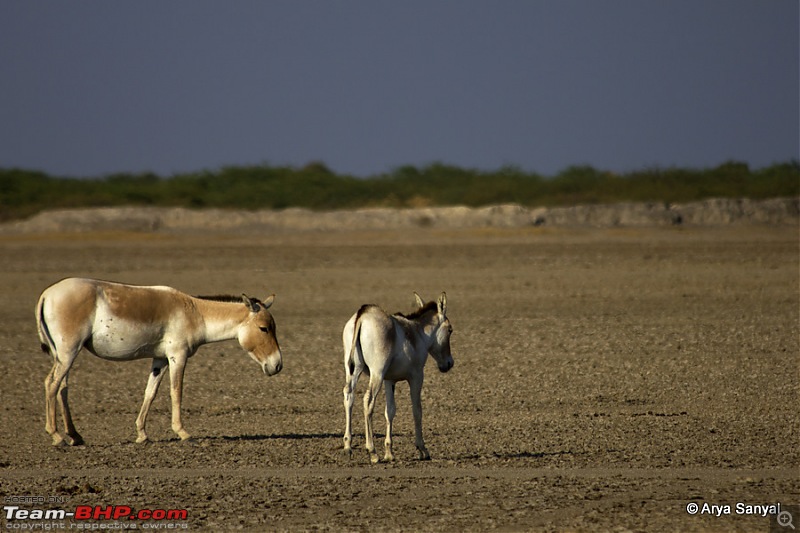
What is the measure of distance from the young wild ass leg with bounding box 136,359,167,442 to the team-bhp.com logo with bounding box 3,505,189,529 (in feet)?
9.75

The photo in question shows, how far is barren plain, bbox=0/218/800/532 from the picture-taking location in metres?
A: 10.3

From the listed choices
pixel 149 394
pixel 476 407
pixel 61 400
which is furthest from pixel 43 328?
pixel 476 407

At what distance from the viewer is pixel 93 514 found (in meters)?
9.98

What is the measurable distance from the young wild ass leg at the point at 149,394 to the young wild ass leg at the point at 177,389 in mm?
237

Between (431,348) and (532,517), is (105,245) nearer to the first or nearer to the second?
(431,348)

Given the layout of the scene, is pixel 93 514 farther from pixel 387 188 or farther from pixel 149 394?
pixel 387 188

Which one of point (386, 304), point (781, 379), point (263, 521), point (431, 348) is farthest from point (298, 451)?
point (386, 304)

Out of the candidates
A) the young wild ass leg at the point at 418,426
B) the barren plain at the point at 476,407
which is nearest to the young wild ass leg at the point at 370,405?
the barren plain at the point at 476,407

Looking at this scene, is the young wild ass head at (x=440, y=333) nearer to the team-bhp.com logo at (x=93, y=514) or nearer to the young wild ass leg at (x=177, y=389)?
the young wild ass leg at (x=177, y=389)

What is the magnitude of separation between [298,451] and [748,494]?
185 inches

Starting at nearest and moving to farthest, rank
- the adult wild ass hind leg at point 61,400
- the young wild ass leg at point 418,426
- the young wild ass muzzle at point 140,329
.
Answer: the young wild ass leg at point 418,426 → the adult wild ass hind leg at point 61,400 → the young wild ass muzzle at point 140,329

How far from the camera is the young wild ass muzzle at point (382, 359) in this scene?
1192cm

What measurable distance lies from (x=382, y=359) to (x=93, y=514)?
3.32 m

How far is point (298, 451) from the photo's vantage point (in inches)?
496
